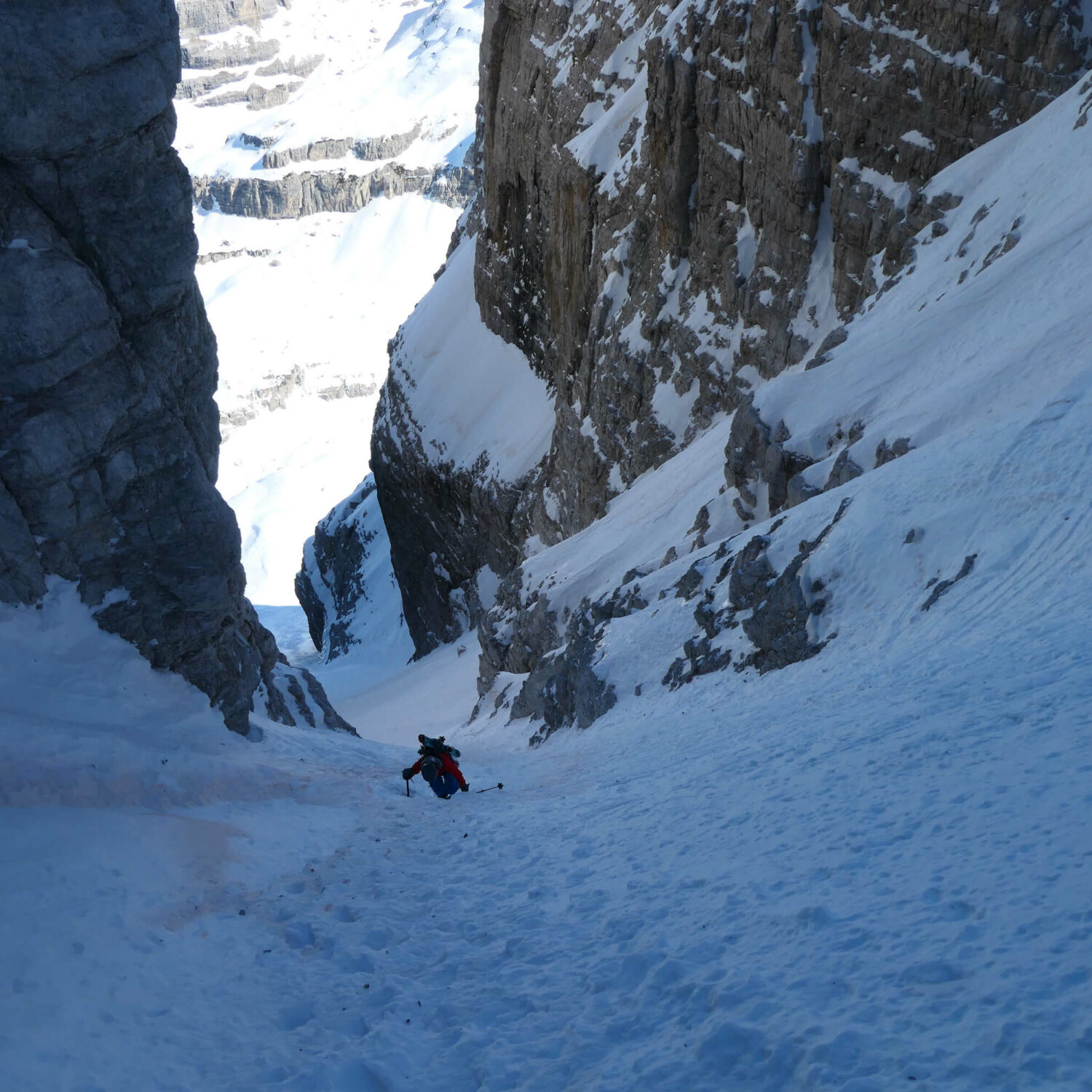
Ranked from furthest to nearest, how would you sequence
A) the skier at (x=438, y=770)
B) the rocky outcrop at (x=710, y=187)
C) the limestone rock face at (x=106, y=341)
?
the rocky outcrop at (x=710, y=187)
the skier at (x=438, y=770)
the limestone rock face at (x=106, y=341)

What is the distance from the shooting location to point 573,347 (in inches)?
1549

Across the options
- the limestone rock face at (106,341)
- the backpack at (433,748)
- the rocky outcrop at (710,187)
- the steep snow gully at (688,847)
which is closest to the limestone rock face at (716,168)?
the rocky outcrop at (710,187)

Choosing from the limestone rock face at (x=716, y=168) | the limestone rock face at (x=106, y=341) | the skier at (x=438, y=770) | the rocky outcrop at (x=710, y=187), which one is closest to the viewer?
the limestone rock face at (x=106, y=341)

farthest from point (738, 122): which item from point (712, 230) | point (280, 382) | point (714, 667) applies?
point (280, 382)

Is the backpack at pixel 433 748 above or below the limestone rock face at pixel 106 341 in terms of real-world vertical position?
below

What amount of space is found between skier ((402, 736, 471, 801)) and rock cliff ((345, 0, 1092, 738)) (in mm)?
4656

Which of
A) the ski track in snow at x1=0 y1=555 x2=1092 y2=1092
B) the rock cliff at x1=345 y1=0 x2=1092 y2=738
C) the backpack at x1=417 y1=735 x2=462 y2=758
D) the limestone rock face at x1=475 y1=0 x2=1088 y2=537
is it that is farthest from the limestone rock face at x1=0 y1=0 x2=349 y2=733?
the limestone rock face at x1=475 y1=0 x2=1088 y2=537

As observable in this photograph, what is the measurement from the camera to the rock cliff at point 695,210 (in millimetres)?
20781

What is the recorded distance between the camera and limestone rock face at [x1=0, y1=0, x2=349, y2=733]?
9906 millimetres

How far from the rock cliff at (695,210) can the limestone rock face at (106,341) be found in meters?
8.47

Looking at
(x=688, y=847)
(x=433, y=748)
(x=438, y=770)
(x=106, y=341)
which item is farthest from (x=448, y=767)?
A: (x=106, y=341)

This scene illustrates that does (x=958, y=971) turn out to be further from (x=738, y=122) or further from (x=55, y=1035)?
(x=738, y=122)

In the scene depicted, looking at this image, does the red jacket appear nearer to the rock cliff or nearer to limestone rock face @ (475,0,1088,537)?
the rock cliff

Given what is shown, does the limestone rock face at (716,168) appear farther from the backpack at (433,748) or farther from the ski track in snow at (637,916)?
the backpack at (433,748)
